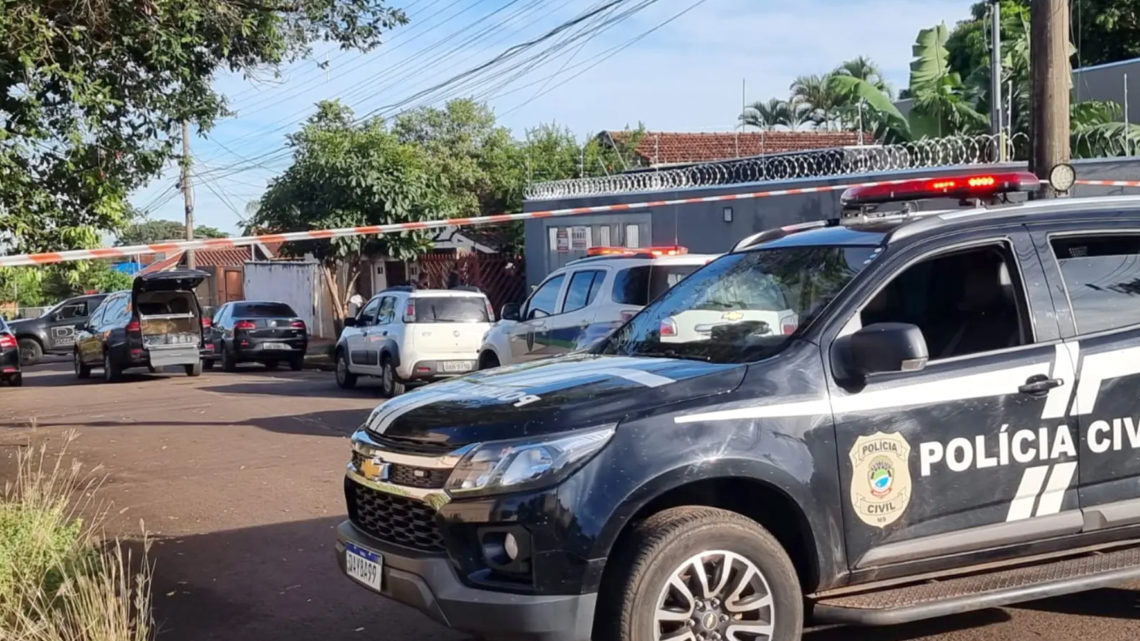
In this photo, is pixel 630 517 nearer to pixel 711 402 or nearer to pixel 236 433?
pixel 711 402

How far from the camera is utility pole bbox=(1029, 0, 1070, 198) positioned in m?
9.73

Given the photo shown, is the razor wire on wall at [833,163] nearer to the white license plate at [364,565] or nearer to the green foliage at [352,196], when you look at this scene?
the green foliage at [352,196]

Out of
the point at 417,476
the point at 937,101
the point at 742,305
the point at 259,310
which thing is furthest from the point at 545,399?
the point at 259,310

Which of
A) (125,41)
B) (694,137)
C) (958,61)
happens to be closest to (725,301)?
(125,41)

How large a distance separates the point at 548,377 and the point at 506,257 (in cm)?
2545

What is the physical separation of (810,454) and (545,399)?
1036mm

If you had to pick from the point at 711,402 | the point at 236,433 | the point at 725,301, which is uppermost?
the point at 725,301

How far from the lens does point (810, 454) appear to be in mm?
4711

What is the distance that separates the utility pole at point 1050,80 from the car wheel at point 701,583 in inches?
244

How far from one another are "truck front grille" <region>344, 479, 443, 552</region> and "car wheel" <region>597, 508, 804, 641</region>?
723mm

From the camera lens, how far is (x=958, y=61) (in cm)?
2761

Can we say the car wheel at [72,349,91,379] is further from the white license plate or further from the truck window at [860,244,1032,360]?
the truck window at [860,244,1032,360]

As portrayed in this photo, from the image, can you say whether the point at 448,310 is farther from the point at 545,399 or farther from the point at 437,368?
the point at 545,399

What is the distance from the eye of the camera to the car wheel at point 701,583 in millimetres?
4418
